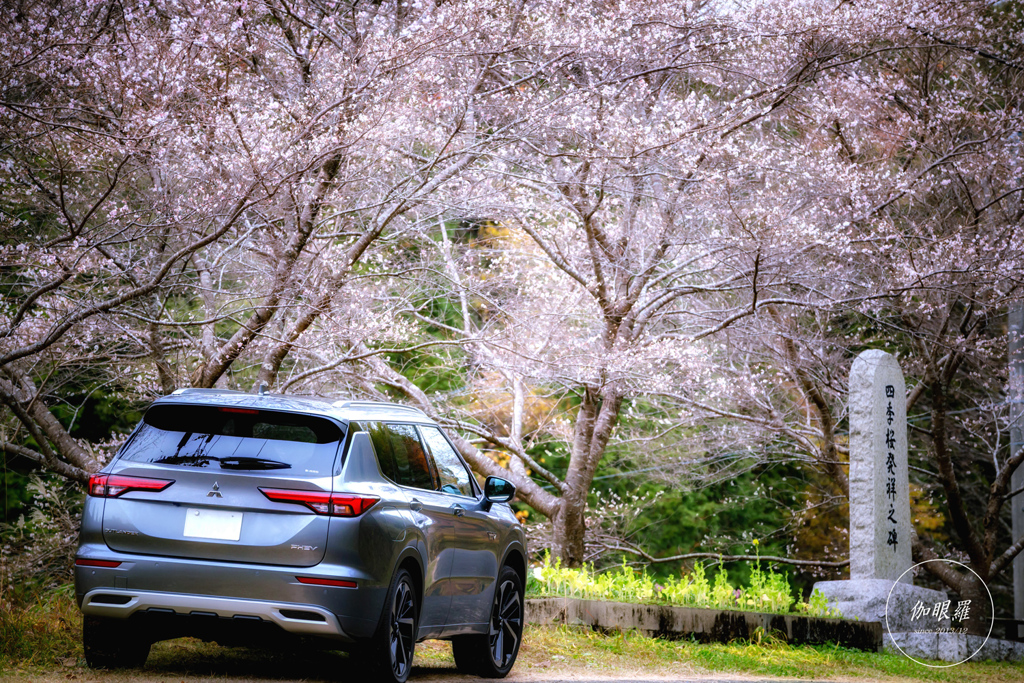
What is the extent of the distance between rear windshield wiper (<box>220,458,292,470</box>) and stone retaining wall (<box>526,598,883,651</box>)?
5036 millimetres

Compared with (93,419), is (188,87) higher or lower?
higher

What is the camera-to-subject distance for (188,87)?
30.1ft

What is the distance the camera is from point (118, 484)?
509cm

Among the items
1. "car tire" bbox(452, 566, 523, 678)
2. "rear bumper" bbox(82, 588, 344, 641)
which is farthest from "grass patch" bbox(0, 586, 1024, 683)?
"rear bumper" bbox(82, 588, 344, 641)

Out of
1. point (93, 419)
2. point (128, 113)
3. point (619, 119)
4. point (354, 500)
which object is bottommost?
point (354, 500)

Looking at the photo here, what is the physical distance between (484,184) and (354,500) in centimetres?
588

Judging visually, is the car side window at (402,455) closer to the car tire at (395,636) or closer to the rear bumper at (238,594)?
the car tire at (395,636)

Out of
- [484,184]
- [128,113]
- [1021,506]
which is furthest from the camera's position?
[1021,506]

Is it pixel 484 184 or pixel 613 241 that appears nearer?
pixel 484 184

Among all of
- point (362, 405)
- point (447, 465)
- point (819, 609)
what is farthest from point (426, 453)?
point (819, 609)

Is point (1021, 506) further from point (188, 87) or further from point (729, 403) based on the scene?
point (188, 87)

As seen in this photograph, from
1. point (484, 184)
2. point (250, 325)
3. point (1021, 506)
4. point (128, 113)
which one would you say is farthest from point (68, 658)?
point (1021, 506)

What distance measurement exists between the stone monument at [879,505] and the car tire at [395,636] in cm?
720

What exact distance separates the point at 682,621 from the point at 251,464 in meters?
5.89
